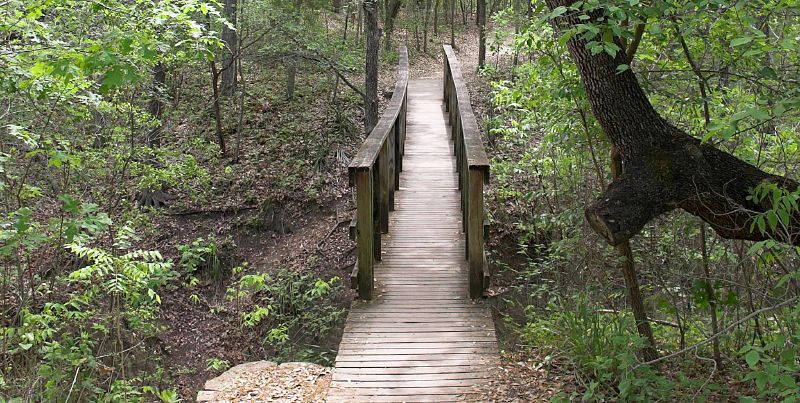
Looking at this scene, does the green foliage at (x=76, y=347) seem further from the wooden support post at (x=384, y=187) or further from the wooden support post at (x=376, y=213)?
the wooden support post at (x=384, y=187)

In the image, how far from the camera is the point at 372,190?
6742 mm

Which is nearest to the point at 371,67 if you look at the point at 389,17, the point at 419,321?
the point at 419,321

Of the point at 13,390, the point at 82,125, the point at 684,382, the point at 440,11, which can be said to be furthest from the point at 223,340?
the point at 440,11

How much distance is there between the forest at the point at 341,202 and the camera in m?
3.70

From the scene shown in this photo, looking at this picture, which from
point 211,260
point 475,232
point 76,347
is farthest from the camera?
point 211,260

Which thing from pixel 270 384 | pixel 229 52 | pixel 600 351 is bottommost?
pixel 270 384

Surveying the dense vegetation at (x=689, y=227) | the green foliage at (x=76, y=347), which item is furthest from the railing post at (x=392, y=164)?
the green foliage at (x=76, y=347)

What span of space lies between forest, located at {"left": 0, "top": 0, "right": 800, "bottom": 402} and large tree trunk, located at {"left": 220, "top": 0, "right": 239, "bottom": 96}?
0.06m

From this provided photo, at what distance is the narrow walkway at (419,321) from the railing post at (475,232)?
7.4 inches

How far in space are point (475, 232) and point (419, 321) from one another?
107 centimetres

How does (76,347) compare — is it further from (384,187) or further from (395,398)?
(395,398)

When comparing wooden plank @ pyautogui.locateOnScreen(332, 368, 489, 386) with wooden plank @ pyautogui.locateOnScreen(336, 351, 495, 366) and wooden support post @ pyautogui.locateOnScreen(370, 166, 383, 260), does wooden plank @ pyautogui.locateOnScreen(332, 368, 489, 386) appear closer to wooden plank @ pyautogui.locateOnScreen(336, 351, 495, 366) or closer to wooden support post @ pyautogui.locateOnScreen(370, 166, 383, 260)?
wooden plank @ pyautogui.locateOnScreen(336, 351, 495, 366)

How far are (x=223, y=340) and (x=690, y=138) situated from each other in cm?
815

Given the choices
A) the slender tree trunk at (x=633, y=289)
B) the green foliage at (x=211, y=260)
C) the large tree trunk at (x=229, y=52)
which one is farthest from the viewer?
the large tree trunk at (x=229, y=52)
